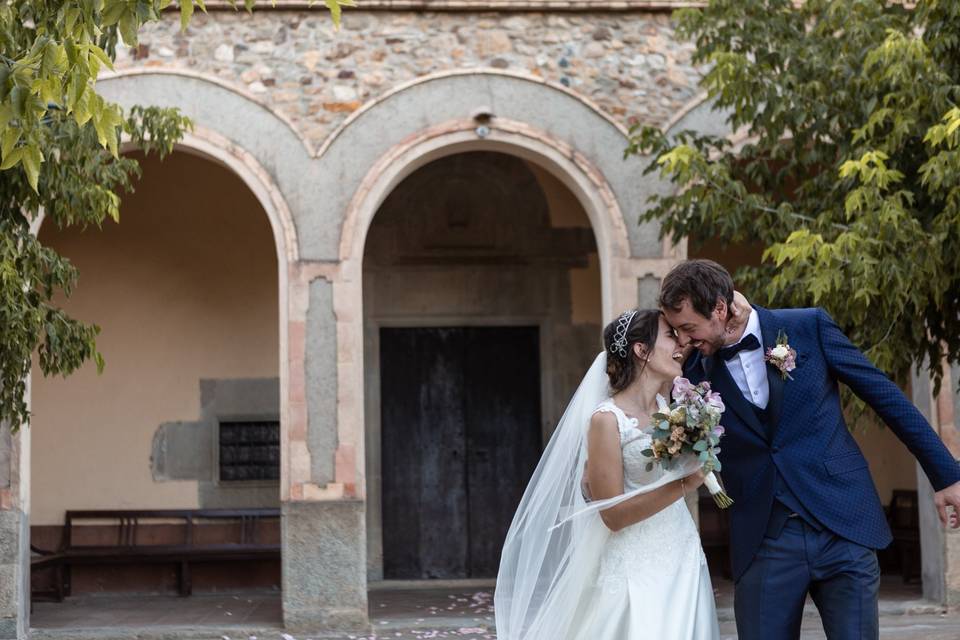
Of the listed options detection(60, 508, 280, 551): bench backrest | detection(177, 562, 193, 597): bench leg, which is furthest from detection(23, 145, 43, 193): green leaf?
detection(60, 508, 280, 551): bench backrest

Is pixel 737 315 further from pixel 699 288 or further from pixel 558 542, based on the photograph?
pixel 558 542

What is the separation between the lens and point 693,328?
4.33m

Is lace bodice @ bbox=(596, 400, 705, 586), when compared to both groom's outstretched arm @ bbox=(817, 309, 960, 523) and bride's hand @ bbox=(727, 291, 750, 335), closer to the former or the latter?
bride's hand @ bbox=(727, 291, 750, 335)

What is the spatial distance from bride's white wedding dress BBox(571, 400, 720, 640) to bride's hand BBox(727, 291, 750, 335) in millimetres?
557

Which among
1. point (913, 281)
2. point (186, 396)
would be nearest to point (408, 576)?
point (186, 396)

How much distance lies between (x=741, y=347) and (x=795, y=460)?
1.43 feet

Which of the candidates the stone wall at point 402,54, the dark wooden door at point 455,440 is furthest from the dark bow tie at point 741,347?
the dark wooden door at point 455,440

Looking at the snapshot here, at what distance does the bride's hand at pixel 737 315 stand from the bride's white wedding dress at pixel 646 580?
21.9 inches

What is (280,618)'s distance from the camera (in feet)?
34.9

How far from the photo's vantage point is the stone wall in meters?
10.7

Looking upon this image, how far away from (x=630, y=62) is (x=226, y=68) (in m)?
3.39

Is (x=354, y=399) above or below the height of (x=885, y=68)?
below

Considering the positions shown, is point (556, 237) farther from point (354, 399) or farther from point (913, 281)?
point (913, 281)

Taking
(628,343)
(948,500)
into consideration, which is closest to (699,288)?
(628,343)
